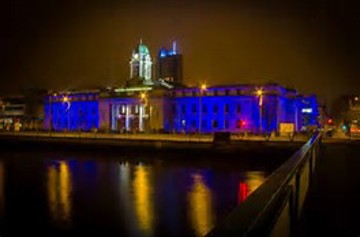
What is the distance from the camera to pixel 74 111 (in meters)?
140

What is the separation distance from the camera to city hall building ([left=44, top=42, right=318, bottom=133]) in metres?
106

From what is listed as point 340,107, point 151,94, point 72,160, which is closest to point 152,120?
point 151,94

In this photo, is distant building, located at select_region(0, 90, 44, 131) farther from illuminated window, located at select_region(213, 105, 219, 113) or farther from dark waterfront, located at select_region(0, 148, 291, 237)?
dark waterfront, located at select_region(0, 148, 291, 237)

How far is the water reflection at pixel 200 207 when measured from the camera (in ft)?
80.6

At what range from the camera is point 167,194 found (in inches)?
1433

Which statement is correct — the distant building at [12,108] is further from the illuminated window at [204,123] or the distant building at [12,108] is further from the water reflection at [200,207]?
the water reflection at [200,207]

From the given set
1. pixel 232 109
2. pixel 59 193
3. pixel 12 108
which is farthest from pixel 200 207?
pixel 12 108

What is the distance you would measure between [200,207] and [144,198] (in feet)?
19.1

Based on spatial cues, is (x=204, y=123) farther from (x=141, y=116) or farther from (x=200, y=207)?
(x=200, y=207)

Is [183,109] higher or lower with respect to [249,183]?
higher

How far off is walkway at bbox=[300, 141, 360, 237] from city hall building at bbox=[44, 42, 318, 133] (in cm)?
5884

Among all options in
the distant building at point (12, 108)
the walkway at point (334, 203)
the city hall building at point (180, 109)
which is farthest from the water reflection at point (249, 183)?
the distant building at point (12, 108)

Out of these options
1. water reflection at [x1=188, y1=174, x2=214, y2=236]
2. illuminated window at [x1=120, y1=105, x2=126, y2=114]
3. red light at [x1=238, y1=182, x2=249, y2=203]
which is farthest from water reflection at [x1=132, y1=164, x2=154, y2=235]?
illuminated window at [x1=120, y1=105, x2=126, y2=114]

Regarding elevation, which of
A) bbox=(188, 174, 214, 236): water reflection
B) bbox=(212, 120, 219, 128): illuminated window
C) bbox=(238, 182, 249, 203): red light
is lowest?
bbox=(188, 174, 214, 236): water reflection
